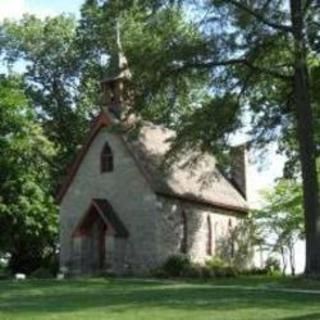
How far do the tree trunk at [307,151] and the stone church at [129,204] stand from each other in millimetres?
8140

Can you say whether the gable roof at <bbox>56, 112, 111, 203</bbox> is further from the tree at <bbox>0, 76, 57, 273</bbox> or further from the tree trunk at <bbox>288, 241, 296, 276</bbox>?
the tree trunk at <bbox>288, 241, 296, 276</bbox>

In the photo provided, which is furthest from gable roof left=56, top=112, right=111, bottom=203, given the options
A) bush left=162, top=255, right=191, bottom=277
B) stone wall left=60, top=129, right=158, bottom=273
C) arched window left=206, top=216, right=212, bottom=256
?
bush left=162, top=255, right=191, bottom=277

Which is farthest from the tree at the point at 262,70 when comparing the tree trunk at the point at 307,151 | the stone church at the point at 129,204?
the stone church at the point at 129,204

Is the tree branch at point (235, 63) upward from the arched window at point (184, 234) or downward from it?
upward

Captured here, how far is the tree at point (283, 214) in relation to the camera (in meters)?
55.3

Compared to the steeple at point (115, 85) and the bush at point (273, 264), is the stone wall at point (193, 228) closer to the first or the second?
the bush at point (273, 264)

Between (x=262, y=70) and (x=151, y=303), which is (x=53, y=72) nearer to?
(x=262, y=70)

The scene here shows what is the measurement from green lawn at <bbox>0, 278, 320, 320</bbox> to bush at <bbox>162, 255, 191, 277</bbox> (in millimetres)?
11190

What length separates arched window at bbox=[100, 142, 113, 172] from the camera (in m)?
45.2

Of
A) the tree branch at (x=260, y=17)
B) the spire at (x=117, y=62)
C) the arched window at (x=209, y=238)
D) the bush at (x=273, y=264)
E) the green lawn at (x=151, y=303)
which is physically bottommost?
the green lawn at (x=151, y=303)

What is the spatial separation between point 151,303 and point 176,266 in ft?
64.0

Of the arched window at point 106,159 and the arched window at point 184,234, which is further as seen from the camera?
the arched window at point 106,159

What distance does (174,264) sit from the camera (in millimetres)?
41531

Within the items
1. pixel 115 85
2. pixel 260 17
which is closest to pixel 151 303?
pixel 260 17
